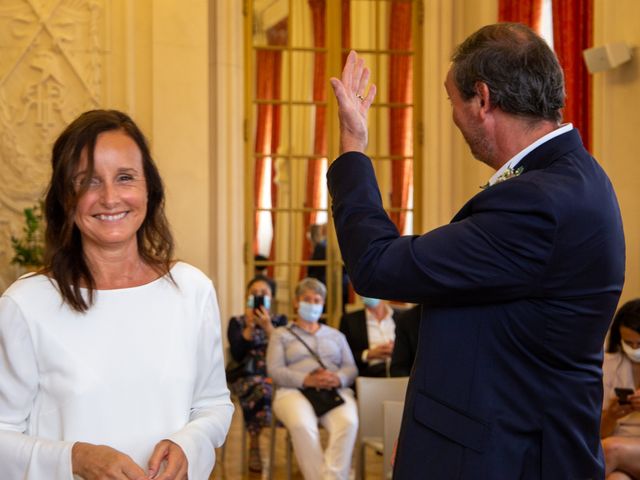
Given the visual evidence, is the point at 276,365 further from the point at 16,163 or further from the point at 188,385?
the point at 188,385

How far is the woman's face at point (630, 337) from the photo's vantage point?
5.34 metres

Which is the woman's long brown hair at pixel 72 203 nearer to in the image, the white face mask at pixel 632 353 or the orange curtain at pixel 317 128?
the white face mask at pixel 632 353

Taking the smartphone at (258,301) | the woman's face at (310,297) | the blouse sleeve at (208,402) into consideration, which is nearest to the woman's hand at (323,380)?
the woman's face at (310,297)

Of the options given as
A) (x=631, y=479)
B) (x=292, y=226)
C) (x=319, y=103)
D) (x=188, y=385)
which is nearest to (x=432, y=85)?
(x=319, y=103)

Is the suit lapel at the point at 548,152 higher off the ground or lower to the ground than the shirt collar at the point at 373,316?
higher

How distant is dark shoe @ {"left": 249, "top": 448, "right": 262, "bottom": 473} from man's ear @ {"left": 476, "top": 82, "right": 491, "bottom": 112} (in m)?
5.64

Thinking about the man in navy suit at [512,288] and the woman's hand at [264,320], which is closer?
the man in navy suit at [512,288]

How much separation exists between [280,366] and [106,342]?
15.6 ft

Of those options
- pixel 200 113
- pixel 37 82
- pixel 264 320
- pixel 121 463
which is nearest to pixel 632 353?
pixel 264 320

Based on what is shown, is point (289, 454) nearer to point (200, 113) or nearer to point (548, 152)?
A: point (200, 113)

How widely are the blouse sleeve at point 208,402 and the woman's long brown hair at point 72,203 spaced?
19 centimetres

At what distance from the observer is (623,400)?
511cm

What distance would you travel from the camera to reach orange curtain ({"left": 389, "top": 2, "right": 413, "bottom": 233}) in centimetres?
1060

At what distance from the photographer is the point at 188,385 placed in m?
2.38
